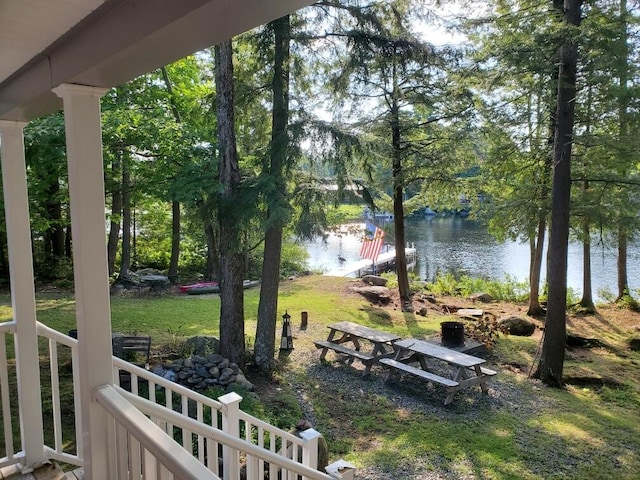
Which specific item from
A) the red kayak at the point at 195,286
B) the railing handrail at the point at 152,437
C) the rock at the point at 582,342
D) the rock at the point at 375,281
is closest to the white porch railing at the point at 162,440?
the railing handrail at the point at 152,437

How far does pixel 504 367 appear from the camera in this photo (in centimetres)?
755

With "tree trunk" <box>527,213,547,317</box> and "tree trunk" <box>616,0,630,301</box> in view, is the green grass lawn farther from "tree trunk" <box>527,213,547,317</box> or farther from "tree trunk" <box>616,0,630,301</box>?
"tree trunk" <box>616,0,630,301</box>

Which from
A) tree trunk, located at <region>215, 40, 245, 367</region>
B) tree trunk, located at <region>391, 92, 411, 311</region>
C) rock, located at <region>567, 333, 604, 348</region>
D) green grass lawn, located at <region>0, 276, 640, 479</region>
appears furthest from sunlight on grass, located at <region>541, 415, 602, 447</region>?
tree trunk, located at <region>391, 92, 411, 311</region>

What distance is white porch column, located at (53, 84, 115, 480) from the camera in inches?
63.8

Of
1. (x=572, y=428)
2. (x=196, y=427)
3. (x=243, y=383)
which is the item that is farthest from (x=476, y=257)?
(x=196, y=427)

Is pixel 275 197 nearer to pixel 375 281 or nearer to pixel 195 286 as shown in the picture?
pixel 195 286

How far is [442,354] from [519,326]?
3.89m

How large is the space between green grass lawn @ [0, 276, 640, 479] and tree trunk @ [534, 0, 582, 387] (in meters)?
0.40

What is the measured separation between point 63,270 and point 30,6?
41.3 ft

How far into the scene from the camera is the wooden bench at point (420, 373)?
5885 mm

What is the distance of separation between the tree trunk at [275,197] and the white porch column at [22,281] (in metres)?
3.59

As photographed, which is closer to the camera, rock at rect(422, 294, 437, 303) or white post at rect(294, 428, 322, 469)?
white post at rect(294, 428, 322, 469)

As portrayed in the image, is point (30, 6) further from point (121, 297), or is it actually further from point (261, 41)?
point (121, 297)

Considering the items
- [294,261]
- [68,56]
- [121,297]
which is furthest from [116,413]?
[294,261]
